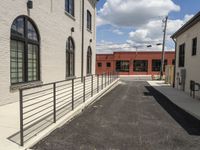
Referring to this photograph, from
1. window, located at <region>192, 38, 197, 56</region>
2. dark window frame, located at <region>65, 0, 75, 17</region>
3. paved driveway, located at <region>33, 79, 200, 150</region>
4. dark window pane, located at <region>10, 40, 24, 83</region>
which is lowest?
paved driveway, located at <region>33, 79, 200, 150</region>

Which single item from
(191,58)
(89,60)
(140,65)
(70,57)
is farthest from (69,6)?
(140,65)

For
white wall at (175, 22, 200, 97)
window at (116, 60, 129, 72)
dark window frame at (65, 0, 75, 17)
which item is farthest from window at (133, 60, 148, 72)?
dark window frame at (65, 0, 75, 17)

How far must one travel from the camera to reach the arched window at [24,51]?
8539mm

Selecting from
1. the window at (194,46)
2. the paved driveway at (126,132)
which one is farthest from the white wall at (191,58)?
the paved driveway at (126,132)

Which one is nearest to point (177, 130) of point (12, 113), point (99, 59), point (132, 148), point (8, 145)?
point (132, 148)

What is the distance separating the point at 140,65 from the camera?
136ft

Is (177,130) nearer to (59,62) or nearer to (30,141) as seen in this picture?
(30,141)

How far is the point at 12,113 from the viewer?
673 centimetres

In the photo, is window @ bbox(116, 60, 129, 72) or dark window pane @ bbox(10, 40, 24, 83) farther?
window @ bbox(116, 60, 129, 72)

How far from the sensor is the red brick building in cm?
4075

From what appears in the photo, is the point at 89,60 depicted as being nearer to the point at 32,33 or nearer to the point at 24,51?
the point at 32,33

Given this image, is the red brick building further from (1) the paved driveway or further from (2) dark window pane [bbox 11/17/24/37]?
(1) the paved driveway

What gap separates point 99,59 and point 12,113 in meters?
36.5

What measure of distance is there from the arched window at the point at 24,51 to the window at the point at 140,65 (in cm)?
3267
